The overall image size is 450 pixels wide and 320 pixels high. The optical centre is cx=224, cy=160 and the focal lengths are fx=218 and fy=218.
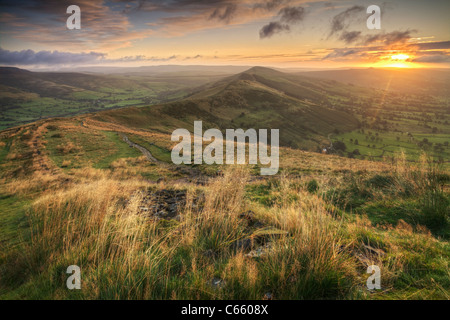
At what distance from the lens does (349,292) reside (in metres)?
3.04

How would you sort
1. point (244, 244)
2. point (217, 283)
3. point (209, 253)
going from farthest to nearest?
point (244, 244)
point (209, 253)
point (217, 283)

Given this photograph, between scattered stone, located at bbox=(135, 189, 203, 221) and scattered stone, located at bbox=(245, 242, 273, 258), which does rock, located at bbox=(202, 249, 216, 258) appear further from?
scattered stone, located at bbox=(135, 189, 203, 221)

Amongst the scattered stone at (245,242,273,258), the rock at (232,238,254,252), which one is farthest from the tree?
the scattered stone at (245,242,273,258)

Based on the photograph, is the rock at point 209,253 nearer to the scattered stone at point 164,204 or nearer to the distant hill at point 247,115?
the scattered stone at point 164,204

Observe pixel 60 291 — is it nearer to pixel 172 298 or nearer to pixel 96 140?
Answer: pixel 172 298

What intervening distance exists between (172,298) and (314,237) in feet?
7.62

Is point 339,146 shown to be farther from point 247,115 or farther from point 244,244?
point 244,244

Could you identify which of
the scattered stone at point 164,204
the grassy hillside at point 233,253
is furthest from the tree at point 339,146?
the scattered stone at point 164,204

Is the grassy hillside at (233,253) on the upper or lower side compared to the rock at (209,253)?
upper

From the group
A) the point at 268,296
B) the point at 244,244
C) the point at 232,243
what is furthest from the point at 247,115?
the point at 268,296

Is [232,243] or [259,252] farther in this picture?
[232,243]
